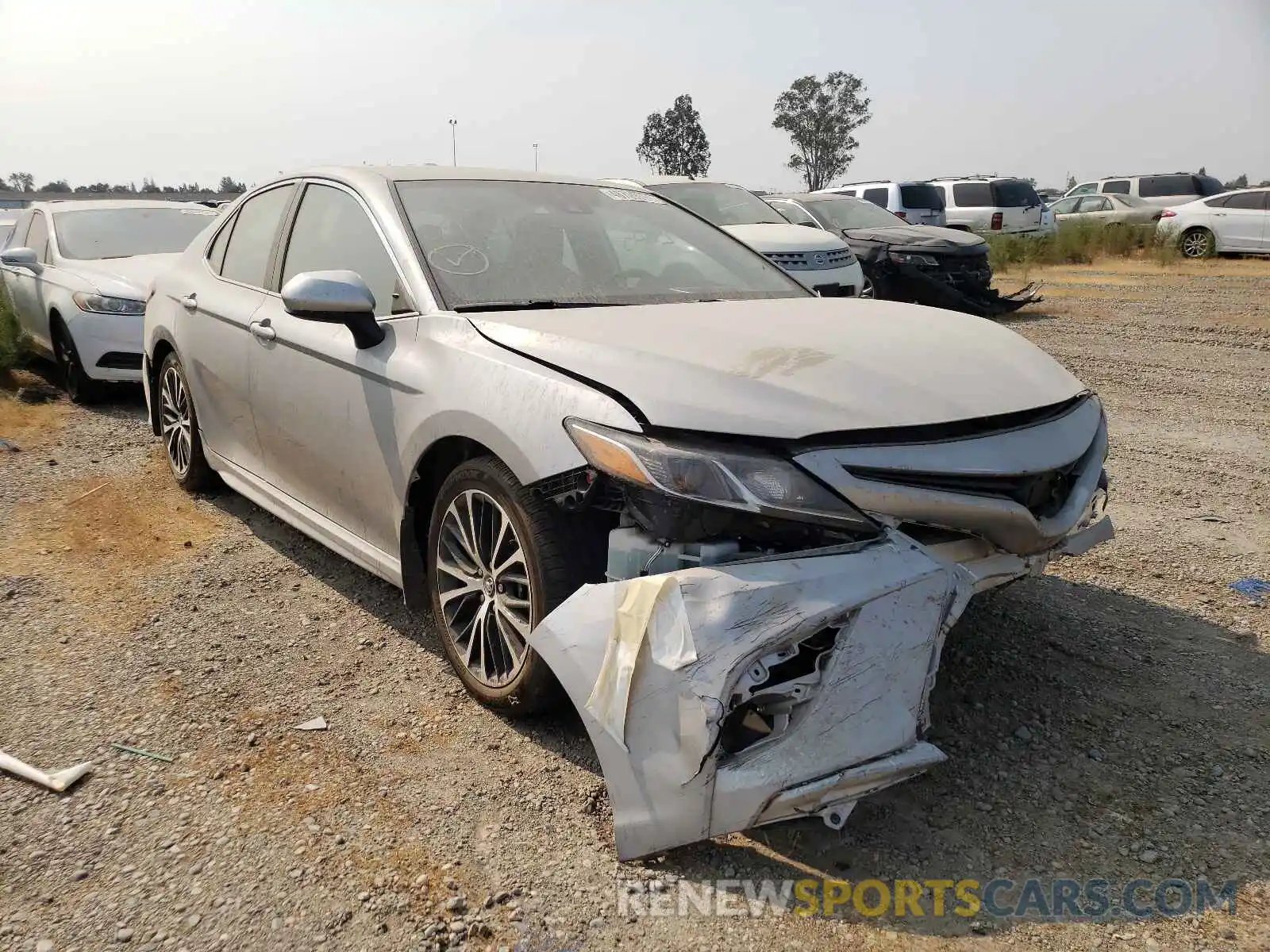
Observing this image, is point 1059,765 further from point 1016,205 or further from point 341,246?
point 1016,205

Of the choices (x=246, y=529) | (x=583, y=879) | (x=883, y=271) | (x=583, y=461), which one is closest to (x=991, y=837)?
(x=583, y=879)

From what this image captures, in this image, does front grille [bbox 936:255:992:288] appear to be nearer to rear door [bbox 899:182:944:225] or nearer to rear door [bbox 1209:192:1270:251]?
rear door [bbox 899:182:944:225]

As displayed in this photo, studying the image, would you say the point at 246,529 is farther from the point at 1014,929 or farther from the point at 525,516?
the point at 1014,929

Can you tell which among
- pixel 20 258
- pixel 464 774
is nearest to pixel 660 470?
pixel 464 774

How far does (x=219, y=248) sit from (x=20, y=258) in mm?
4663

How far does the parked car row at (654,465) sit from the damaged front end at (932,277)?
811 centimetres

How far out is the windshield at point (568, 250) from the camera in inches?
130

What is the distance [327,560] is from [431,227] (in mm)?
1782

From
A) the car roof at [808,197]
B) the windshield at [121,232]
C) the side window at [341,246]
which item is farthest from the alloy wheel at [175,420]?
the car roof at [808,197]

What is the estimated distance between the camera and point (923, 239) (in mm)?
12133

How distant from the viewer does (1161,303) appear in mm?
13086

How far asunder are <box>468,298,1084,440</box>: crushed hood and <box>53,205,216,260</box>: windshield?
22.6 feet

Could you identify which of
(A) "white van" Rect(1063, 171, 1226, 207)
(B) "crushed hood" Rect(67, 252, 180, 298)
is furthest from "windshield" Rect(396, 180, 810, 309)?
(A) "white van" Rect(1063, 171, 1226, 207)

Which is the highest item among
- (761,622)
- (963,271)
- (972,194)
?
(972,194)
